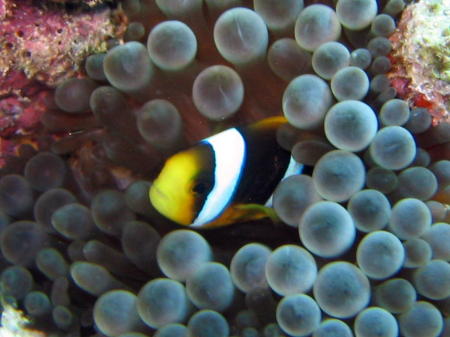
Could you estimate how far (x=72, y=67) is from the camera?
1628 millimetres

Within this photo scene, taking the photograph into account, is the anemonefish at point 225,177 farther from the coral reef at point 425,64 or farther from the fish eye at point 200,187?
the coral reef at point 425,64

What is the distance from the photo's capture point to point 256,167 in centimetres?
134

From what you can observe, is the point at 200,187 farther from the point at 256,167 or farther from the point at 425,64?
the point at 425,64

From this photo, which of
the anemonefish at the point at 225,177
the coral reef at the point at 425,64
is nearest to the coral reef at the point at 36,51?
the anemonefish at the point at 225,177

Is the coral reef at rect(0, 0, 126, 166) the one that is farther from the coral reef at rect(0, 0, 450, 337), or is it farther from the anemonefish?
the anemonefish

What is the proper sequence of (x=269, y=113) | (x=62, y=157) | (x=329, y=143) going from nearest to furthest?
(x=329, y=143) → (x=269, y=113) → (x=62, y=157)

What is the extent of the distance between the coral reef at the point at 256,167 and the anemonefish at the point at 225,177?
4 cm

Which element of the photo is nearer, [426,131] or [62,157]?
[426,131]

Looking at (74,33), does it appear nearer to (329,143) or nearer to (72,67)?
(72,67)

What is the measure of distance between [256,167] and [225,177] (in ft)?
0.32

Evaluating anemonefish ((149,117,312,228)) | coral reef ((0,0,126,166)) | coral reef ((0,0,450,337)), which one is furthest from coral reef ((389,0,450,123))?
coral reef ((0,0,126,166))

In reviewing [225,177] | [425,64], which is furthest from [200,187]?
[425,64]

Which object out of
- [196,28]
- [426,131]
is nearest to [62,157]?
[196,28]

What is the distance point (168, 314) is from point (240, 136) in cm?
49
